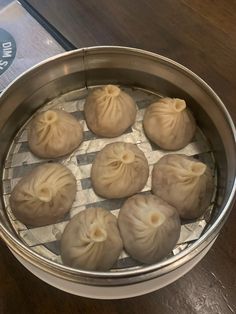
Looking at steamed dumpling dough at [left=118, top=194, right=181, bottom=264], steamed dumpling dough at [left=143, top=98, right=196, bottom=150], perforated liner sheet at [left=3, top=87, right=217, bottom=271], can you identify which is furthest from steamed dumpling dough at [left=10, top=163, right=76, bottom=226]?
steamed dumpling dough at [left=143, top=98, right=196, bottom=150]

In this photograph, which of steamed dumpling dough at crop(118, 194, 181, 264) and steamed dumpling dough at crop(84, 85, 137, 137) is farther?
steamed dumpling dough at crop(84, 85, 137, 137)

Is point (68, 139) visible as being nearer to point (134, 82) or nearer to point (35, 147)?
point (35, 147)

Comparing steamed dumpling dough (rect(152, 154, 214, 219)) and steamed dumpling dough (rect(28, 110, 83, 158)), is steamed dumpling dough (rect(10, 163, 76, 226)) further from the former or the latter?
steamed dumpling dough (rect(152, 154, 214, 219))


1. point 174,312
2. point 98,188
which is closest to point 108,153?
point 98,188

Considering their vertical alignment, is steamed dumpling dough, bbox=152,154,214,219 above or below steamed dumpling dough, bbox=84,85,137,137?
below

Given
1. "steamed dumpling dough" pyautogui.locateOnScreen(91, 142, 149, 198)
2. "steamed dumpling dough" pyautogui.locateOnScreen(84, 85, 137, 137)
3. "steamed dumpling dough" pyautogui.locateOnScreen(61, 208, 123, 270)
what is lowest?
"steamed dumpling dough" pyautogui.locateOnScreen(61, 208, 123, 270)

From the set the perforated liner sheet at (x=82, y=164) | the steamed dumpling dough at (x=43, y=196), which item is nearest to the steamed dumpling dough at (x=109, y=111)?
the perforated liner sheet at (x=82, y=164)

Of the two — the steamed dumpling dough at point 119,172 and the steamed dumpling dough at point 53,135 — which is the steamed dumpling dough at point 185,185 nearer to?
the steamed dumpling dough at point 119,172


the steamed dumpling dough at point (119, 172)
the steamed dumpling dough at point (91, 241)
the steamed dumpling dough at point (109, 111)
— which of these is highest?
the steamed dumpling dough at point (109, 111)
